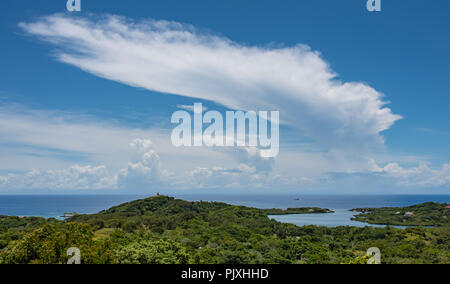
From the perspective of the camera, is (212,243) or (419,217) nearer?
(212,243)

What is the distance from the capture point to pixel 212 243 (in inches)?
1489

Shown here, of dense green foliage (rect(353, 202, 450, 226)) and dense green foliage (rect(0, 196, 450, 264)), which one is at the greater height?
dense green foliage (rect(0, 196, 450, 264))

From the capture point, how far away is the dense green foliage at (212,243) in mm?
17469

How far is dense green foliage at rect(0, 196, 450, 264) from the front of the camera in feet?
57.3

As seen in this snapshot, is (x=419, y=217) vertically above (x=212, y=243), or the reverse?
(x=212, y=243)

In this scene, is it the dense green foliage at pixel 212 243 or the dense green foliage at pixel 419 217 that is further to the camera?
the dense green foliage at pixel 419 217

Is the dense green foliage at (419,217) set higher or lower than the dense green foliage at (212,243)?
lower

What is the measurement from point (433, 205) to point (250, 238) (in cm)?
7589
